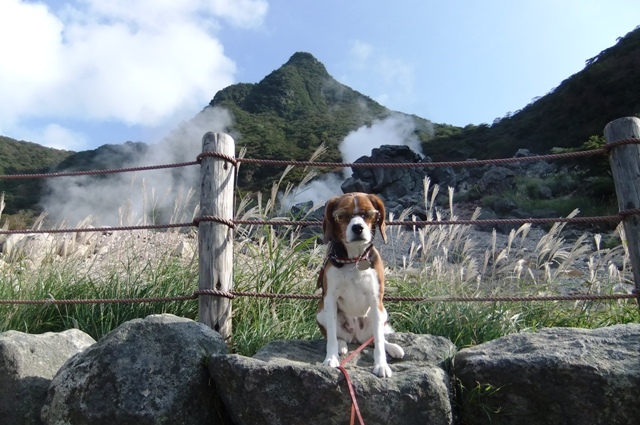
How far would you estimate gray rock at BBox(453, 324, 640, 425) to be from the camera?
2436mm

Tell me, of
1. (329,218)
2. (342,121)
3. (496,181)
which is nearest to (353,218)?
(329,218)

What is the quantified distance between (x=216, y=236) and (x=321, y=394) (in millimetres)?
1316

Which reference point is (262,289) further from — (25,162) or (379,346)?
(25,162)

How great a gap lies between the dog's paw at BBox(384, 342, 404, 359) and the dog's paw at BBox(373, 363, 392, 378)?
235mm

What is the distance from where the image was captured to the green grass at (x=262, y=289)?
3.72 metres

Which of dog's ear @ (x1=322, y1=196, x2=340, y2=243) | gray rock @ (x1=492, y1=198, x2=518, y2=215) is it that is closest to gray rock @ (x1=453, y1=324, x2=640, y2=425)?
dog's ear @ (x1=322, y1=196, x2=340, y2=243)

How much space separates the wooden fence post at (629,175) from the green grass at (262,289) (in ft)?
2.85

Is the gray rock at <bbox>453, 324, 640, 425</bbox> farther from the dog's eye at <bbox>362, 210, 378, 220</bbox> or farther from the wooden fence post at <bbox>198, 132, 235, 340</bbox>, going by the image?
the wooden fence post at <bbox>198, 132, 235, 340</bbox>

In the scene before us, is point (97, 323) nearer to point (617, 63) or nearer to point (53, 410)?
point (53, 410)

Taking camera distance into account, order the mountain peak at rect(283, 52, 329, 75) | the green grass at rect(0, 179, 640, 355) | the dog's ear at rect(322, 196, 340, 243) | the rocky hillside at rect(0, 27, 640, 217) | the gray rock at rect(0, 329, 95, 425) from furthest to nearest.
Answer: the mountain peak at rect(283, 52, 329, 75) → the rocky hillside at rect(0, 27, 640, 217) → the green grass at rect(0, 179, 640, 355) → the gray rock at rect(0, 329, 95, 425) → the dog's ear at rect(322, 196, 340, 243)

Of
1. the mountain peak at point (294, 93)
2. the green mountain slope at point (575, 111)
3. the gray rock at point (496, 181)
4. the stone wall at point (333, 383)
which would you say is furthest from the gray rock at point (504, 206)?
the mountain peak at point (294, 93)

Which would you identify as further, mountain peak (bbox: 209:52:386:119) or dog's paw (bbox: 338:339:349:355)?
mountain peak (bbox: 209:52:386:119)

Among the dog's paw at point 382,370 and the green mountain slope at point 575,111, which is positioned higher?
the green mountain slope at point 575,111

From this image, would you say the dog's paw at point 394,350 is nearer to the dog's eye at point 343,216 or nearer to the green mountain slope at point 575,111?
the dog's eye at point 343,216
